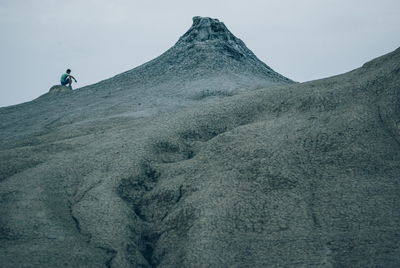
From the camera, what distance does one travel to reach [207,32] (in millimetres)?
15383

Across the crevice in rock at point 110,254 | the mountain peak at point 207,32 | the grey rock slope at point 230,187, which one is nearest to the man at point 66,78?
the mountain peak at point 207,32

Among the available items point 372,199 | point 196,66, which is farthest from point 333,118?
point 196,66

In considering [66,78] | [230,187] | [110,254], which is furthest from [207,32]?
[110,254]

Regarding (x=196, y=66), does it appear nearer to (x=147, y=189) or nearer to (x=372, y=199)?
(x=147, y=189)

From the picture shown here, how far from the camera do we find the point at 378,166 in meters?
4.92

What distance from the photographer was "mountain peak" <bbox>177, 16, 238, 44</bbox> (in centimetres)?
1524

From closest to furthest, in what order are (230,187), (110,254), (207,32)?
(110,254), (230,187), (207,32)

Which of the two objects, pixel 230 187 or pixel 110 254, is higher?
pixel 230 187

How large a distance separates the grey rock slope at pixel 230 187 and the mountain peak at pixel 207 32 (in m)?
8.27

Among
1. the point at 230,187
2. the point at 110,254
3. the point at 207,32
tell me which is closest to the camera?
the point at 110,254

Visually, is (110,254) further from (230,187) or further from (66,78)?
(66,78)

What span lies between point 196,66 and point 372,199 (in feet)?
31.7

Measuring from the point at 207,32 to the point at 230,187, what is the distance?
1146 centimetres

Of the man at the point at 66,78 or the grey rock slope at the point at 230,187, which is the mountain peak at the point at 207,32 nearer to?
the man at the point at 66,78
